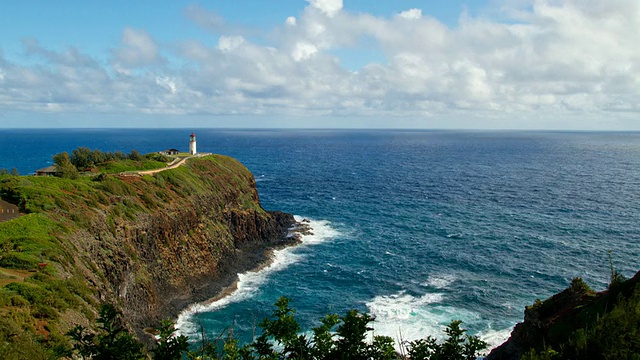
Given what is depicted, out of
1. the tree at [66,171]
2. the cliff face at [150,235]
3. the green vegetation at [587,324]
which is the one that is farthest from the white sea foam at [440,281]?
the tree at [66,171]

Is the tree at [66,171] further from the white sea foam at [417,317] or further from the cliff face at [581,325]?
the cliff face at [581,325]

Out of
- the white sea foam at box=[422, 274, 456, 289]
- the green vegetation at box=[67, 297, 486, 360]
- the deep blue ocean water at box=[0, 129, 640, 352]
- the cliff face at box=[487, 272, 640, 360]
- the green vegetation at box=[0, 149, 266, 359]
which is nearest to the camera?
the green vegetation at box=[67, 297, 486, 360]

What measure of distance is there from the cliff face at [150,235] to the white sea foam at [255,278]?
1.82m

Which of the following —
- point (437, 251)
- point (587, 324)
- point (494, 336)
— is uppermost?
point (587, 324)

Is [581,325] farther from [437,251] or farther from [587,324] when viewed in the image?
[437,251]

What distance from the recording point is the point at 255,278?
2382 inches

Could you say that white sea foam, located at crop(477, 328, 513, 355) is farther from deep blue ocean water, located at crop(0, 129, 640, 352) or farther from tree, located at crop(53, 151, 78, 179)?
tree, located at crop(53, 151, 78, 179)

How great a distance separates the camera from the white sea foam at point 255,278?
47.8 m

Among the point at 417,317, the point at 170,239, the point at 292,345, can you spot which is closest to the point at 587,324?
the point at 292,345

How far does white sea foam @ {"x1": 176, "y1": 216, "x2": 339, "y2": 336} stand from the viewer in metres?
47.8

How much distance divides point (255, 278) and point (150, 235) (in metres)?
16.1

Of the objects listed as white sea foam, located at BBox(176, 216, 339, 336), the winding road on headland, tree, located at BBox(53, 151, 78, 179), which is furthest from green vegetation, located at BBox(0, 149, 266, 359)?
white sea foam, located at BBox(176, 216, 339, 336)

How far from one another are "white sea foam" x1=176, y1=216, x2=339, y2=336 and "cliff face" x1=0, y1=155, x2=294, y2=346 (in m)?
1.82

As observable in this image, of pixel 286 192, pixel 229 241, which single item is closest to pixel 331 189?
pixel 286 192
